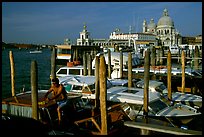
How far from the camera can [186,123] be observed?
11.7 m

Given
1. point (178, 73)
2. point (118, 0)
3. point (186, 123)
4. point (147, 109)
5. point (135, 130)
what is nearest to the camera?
point (118, 0)

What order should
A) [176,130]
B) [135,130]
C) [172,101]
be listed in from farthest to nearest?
[172,101] < [135,130] < [176,130]

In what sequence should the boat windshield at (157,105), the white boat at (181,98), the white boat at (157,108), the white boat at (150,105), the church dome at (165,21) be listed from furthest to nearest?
the church dome at (165,21), the white boat at (181,98), the boat windshield at (157,105), the white boat at (150,105), the white boat at (157,108)

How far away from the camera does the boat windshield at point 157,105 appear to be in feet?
37.7

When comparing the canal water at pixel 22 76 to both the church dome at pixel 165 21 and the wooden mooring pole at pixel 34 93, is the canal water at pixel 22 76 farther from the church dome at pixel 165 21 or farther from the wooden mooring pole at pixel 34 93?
the church dome at pixel 165 21

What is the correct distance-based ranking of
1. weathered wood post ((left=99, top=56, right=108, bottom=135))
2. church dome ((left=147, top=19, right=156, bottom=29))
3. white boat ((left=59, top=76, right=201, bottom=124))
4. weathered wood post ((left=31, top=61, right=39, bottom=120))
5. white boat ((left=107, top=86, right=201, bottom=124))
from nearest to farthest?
weathered wood post ((left=99, top=56, right=108, bottom=135)) < weathered wood post ((left=31, top=61, right=39, bottom=120)) < white boat ((left=107, top=86, right=201, bottom=124)) < white boat ((left=59, top=76, right=201, bottom=124)) < church dome ((left=147, top=19, right=156, bottom=29))

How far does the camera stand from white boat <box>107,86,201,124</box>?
11203 millimetres

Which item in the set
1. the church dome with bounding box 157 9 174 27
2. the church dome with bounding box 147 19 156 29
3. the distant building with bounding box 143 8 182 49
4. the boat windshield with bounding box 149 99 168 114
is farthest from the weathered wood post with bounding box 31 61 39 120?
the church dome with bounding box 147 19 156 29

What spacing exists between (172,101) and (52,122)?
6.47 metres

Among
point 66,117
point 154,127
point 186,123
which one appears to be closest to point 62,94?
point 66,117

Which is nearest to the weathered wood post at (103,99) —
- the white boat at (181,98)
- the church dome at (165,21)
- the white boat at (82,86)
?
the white boat at (82,86)

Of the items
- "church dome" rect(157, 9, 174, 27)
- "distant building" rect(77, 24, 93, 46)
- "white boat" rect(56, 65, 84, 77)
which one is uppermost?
"church dome" rect(157, 9, 174, 27)

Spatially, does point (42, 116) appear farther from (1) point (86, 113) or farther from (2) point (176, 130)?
(2) point (176, 130)

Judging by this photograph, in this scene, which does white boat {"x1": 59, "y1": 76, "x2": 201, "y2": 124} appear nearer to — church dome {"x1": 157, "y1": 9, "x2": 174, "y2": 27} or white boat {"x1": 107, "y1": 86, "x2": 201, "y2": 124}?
white boat {"x1": 107, "y1": 86, "x2": 201, "y2": 124}
